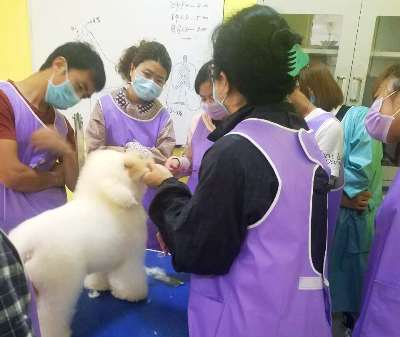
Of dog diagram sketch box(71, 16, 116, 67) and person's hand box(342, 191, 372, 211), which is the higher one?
dog diagram sketch box(71, 16, 116, 67)

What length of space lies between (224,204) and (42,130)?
33.7 inches

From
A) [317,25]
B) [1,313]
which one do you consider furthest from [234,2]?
[1,313]

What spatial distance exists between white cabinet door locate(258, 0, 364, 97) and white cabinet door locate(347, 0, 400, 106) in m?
0.04

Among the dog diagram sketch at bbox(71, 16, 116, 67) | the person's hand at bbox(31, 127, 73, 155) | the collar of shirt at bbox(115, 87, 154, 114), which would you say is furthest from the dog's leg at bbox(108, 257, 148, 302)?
the dog diagram sketch at bbox(71, 16, 116, 67)

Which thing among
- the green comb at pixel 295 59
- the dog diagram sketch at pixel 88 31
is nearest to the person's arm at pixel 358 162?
the green comb at pixel 295 59

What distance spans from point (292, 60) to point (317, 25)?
6.27 feet

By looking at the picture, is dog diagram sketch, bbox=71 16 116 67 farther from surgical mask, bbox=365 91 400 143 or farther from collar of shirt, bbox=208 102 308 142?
collar of shirt, bbox=208 102 308 142

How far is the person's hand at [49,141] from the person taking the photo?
133 centimetres

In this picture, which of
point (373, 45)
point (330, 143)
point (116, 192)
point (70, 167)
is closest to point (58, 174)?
point (70, 167)

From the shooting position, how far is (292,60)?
0.87 m

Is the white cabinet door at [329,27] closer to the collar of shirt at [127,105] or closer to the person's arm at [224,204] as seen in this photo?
the collar of shirt at [127,105]

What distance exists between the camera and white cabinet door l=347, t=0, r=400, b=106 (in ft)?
7.76

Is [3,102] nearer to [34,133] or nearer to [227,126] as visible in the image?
[34,133]

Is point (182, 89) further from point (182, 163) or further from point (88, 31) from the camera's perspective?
point (182, 163)
